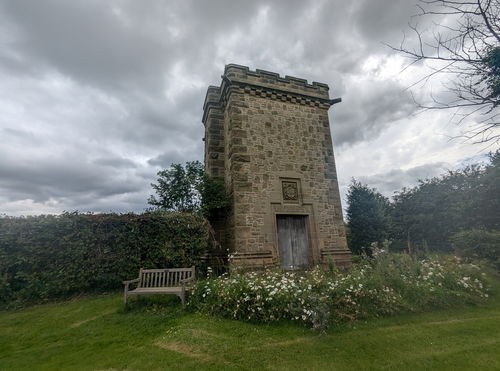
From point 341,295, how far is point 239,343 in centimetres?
229

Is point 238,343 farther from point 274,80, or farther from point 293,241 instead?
point 274,80

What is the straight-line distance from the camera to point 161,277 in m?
6.64

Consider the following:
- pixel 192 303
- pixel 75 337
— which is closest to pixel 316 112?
pixel 192 303

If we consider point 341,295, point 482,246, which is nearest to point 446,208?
point 482,246

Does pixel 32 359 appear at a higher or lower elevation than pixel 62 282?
lower

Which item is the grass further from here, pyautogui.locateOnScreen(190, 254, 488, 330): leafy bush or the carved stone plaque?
the carved stone plaque

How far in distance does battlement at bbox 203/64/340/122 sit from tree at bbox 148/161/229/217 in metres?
3.45

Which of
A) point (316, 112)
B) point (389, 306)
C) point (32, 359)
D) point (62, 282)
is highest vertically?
point (316, 112)

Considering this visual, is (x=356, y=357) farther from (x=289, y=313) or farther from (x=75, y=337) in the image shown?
(x=75, y=337)

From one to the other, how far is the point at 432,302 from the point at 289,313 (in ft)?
10.6

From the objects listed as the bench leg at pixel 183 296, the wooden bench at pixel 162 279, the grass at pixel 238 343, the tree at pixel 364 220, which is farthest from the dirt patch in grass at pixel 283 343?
the tree at pixel 364 220

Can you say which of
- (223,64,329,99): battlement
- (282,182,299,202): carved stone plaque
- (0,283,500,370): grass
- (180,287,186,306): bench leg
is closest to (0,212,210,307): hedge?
(0,283,500,370): grass

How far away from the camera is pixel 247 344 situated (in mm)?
3688

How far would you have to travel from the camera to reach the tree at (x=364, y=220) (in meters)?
15.6
